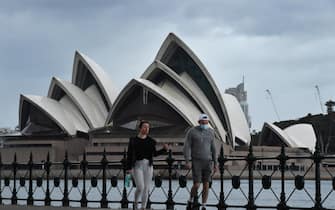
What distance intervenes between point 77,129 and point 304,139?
29.1 meters

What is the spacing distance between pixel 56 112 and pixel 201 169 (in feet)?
215

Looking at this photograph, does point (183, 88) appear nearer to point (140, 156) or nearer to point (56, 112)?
point (56, 112)

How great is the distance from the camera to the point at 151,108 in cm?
7175

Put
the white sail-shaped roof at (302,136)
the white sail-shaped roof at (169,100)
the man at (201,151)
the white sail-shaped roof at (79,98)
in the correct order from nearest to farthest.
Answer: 1. the man at (201,151)
2. the white sail-shaped roof at (169,100)
3. the white sail-shaped roof at (79,98)
4. the white sail-shaped roof at (302,136)

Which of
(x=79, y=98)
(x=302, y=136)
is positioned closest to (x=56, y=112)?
(x=79, y=98)

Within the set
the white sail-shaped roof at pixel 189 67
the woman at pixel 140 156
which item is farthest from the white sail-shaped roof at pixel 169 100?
the woman at pixel 140 156

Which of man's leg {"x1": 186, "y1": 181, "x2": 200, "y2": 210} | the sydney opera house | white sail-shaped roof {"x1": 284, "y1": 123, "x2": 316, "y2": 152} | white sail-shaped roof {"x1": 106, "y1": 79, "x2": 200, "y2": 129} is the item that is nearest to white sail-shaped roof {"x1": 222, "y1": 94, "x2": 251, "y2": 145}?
the sydney opera house

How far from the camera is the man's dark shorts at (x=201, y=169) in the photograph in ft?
31.6

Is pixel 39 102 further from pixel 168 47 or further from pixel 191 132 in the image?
pixel 191 132

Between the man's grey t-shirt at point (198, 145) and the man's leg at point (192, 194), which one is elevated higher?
the man's grey t-shirt at point (198, 145)

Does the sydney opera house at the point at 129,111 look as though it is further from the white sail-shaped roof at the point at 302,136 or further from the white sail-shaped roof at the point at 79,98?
the white sail-shaped roof at the point at 302,136

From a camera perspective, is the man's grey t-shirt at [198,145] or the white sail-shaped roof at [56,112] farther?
the white sail-shaped roof at [56,112]

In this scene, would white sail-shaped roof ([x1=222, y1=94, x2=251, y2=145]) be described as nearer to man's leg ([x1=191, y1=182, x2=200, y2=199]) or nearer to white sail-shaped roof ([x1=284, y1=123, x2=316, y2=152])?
white sail-shaped roof ([x1=284, y1=123, x2=316, y2=152])

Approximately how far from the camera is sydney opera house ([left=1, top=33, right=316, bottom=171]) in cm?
6938
